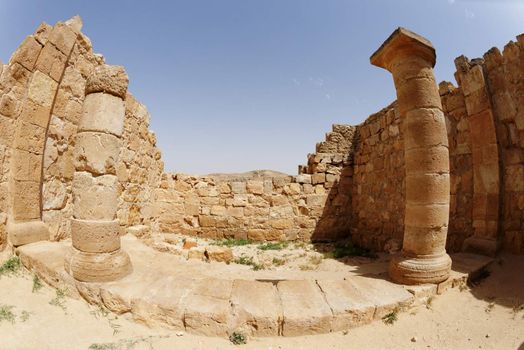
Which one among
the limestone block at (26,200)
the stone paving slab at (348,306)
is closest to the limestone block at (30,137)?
the limestone block at (26,200)

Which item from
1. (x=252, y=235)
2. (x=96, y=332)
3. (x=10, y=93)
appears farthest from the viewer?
(x=252, y=235)

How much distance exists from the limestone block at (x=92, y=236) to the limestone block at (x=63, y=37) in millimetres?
3023

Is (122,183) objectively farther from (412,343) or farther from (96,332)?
(412,343)

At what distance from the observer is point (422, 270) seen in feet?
12.5

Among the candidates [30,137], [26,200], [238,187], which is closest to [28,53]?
[30,137]

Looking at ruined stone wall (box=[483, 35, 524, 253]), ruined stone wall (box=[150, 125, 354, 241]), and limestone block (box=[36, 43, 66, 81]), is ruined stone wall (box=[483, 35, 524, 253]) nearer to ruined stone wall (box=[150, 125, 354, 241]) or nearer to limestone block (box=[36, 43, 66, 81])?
ruined stone wall (box=[150, 125, 354, 241])

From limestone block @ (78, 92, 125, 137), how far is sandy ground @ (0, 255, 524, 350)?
2.17m

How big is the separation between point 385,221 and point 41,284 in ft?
23.0

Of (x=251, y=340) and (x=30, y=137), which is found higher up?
(x=30, y=137)

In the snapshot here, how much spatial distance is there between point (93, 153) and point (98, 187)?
45cm

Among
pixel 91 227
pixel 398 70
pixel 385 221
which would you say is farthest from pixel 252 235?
pixel 398 70

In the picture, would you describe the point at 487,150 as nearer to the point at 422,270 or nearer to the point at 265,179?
the point at 422,270

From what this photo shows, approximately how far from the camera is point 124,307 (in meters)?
3.18

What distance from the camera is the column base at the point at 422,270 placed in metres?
3.80
